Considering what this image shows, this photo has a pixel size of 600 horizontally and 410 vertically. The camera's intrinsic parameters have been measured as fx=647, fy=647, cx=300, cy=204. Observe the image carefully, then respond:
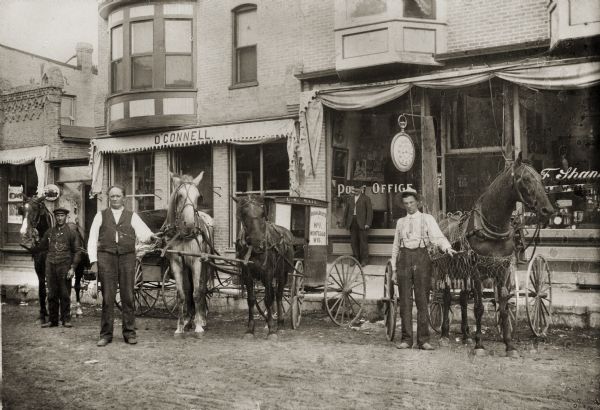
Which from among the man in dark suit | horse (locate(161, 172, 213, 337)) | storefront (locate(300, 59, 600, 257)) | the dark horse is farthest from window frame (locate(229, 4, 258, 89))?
horse (locate(161, 172, 213, 337))

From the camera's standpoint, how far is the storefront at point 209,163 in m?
16.3

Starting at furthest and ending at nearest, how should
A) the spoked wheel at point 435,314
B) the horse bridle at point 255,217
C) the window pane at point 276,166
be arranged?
the window pane at point 276,166
the spoked wheel at point 435,314
the horse bridle at point 255,217

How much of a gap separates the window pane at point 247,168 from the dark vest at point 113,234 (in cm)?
763

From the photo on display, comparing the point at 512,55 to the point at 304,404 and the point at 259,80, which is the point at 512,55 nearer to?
the point at 259,80

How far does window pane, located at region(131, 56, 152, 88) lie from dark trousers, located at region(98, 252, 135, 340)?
9.79 m

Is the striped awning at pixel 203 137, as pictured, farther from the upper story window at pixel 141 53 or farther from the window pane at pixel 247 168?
the upper story window at pixel 141 53

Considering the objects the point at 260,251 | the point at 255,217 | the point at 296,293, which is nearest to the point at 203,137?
the point at 296,293

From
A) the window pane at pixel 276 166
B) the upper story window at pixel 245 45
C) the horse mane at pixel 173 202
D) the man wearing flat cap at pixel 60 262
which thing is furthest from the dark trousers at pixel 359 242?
the man wearing flat cap at pixel 60 262

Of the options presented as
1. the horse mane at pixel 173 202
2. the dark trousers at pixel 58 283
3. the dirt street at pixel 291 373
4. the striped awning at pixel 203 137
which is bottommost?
the dirt street at pixel 291 373

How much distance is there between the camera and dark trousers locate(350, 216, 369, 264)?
14.1 metres

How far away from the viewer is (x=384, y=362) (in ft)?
26.2

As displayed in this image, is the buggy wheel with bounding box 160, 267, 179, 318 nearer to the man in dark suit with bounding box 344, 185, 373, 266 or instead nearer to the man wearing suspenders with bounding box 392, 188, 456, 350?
the man wearing suspenders with bounding box 392, 188, 456, 350

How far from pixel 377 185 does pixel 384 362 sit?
7250 millimetres

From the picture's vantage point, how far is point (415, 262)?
855 cm
